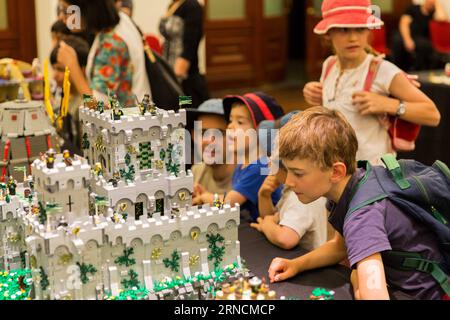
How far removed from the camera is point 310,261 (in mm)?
1843

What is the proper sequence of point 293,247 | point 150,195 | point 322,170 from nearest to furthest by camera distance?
1. point 322,170
2. point 150,195
3. point 293,247

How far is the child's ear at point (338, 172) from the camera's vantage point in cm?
167

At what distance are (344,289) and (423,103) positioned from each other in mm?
965

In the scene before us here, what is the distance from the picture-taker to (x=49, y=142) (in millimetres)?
2383

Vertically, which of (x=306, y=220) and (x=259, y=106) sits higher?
(x=259, y=106)

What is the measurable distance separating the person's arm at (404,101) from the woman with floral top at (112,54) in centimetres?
90

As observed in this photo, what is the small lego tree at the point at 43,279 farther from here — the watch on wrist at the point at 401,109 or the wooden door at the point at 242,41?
the wooden door at the point at 242,41

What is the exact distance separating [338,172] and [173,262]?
47 cm

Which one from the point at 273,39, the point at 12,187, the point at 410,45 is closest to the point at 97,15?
the point at 12,187

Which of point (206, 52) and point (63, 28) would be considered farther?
point (206, 52)

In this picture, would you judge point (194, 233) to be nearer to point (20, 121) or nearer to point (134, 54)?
point (20, 121)

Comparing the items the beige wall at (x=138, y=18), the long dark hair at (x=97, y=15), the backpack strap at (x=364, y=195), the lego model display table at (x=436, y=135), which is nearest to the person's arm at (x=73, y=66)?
the long dark hair at (x=97, y=15)
